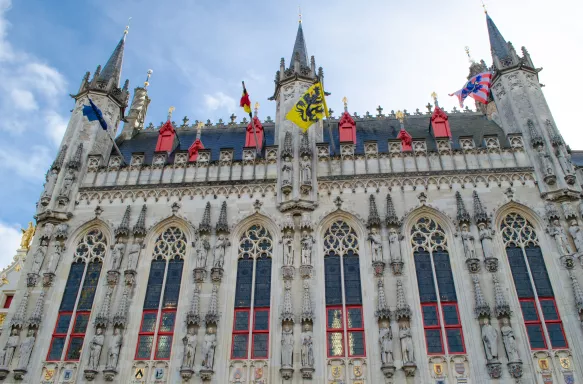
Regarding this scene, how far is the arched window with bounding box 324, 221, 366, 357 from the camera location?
17141 mm

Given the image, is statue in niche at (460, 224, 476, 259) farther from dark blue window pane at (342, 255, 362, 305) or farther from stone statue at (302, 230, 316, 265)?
stone statue at (302, 230, 316, 265)

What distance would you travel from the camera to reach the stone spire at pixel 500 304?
16844mm

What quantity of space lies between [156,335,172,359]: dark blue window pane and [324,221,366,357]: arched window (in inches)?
225

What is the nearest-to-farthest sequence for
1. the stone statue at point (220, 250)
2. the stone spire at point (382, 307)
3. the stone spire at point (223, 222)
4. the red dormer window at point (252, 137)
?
the stone spire at point (382, 307), the stone statue at point (220, 250), the stone spire at point (223, 222), the red dormer window at point (252, 137)

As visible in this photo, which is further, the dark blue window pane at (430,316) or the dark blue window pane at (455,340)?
the dark blue window pane at (430,316)

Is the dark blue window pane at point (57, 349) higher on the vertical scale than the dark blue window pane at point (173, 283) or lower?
lower

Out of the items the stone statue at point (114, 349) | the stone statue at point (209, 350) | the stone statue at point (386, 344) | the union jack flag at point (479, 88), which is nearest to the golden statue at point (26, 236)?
the stone statue at point (114, 349)

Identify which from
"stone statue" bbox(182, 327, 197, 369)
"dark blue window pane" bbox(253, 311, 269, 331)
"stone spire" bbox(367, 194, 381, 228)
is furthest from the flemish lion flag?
"stone statue" bbox(182, 327, 197, 369)

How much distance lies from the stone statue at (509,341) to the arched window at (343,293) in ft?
15.5

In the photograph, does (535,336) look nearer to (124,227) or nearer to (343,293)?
(343,293)

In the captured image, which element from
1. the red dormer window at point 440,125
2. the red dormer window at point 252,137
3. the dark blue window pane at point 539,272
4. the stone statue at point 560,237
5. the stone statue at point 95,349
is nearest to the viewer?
the stone statue at point 95,349

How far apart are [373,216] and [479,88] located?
11116 mm

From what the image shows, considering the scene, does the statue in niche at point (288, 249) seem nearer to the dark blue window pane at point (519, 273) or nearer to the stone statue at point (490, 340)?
the stone statue at point (490, 340)

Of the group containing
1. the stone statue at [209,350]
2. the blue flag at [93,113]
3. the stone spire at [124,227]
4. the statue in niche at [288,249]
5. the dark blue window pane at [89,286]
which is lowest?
the stone statue at [209,350]
